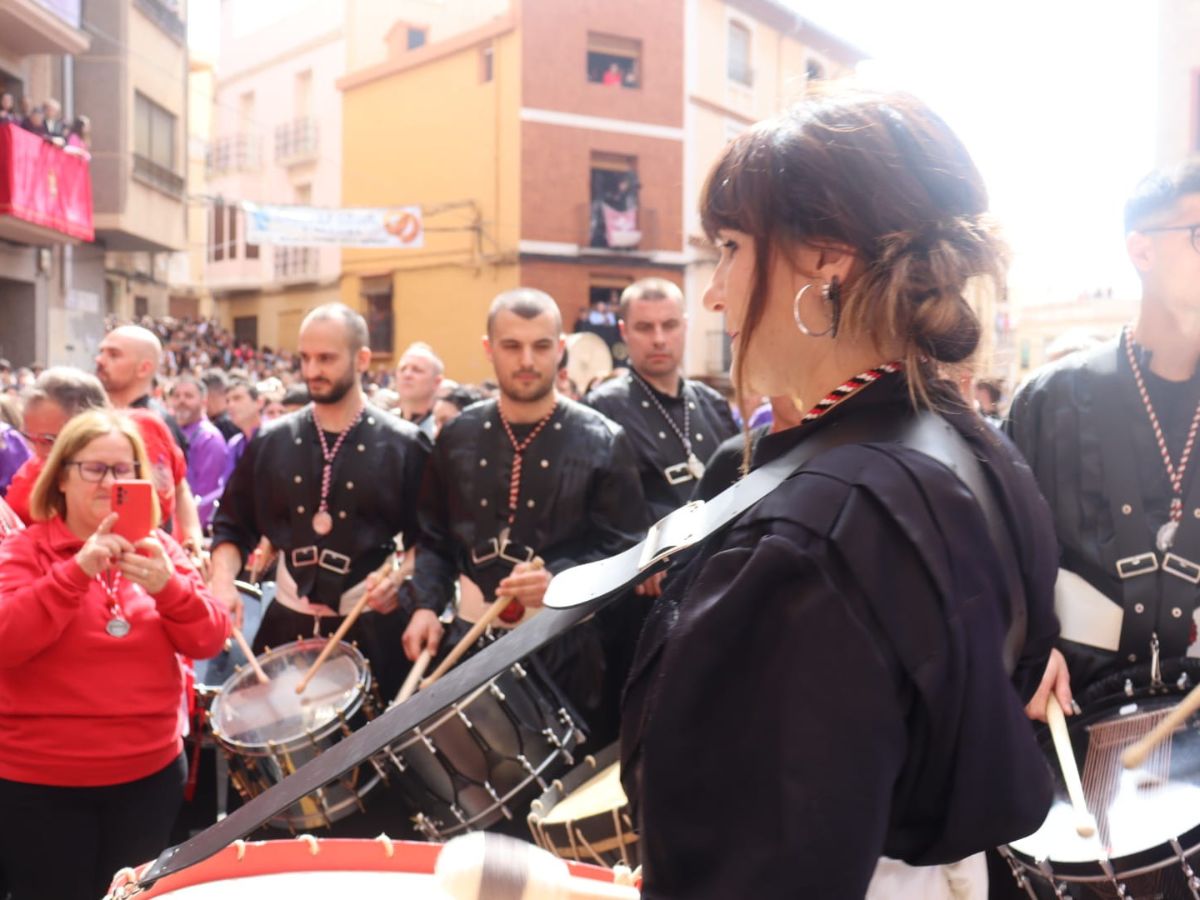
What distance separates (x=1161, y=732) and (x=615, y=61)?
76.2 feet

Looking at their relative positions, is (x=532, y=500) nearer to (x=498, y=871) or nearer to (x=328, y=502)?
(x=328, y=502)

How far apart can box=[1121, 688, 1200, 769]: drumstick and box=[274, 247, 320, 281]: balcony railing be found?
1043 inches

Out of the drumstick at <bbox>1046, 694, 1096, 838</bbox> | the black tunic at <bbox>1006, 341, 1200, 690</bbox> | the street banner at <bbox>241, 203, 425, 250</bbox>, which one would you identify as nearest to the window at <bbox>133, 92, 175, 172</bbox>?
the street banner at <bbox>241, 203, 425, 250</bbox>

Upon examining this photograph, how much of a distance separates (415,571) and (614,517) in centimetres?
73

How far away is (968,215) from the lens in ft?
4.38

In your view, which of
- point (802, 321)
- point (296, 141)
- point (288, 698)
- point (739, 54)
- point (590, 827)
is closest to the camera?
point (802, 321)

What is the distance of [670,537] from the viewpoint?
1339mm

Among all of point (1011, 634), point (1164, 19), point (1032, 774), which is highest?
point (1164, 19)

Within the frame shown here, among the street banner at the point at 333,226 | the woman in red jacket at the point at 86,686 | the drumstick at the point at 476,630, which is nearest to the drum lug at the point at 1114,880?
the drumstick at the point at 476,630

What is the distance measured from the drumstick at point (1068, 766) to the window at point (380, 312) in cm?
2382

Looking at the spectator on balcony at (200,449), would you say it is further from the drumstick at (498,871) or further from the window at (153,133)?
the window at (153,133)

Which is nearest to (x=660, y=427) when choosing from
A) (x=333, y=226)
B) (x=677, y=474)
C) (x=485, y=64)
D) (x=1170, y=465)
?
(x=677, y=474)

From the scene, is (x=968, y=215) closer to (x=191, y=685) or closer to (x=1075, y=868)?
(x=1075, y=868)

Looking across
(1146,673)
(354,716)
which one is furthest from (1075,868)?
(354,716)
